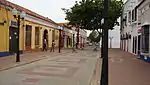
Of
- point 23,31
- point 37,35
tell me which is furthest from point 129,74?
point 37,35

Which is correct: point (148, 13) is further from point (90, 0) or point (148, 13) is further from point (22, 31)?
point (90, 0)

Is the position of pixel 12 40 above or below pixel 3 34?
below

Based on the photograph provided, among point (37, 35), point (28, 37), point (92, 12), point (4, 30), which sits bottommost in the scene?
point (28, 37)

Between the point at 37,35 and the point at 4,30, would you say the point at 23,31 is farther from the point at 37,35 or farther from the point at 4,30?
the point at 37,35

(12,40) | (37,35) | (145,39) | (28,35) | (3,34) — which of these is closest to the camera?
(145,39)

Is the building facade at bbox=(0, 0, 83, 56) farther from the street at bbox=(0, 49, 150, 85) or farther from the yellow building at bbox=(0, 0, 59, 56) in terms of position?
the street at bbox=(0, 49, 150, 85)

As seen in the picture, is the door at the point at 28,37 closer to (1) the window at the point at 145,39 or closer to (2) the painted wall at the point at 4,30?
(2) the painted wall at the point at 4,30

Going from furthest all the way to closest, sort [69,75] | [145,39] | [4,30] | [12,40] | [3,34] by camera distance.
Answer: [12,40] → [4,30] → [3,34] → [145,39] → [69,75]

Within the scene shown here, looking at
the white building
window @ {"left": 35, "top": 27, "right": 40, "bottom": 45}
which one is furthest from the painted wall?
the white building

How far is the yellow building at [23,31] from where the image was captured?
23.7 meters

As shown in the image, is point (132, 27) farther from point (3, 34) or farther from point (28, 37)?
point (3, 34)

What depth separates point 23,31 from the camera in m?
29.1

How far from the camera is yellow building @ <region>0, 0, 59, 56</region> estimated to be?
23703mm

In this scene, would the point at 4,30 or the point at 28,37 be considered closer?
the point at 4,30
